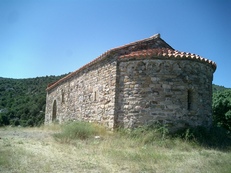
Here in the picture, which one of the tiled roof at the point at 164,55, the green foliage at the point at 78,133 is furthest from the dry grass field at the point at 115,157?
the tiled roof at the point at 164,55

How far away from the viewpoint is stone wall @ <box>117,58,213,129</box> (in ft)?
29.7

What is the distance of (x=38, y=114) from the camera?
28.9 meters

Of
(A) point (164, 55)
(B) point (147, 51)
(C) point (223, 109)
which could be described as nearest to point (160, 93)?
(A) point (164, 55)

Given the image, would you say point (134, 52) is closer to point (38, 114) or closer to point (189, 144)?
point (189, 144)

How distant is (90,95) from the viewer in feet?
39.2

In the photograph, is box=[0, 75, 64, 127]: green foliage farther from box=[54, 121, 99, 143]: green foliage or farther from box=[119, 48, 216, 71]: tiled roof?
box=[119, 48, 216, 71]: tiled roof

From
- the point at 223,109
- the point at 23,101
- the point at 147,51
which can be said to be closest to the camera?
the point at 147,51

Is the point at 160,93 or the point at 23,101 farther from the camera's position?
the point at 23,101

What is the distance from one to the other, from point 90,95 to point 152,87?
3.85 meters

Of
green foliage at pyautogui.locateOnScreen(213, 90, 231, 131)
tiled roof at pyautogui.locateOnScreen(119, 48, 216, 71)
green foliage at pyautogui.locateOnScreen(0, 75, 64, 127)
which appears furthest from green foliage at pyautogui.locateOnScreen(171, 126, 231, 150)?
green foliage at pyautogui.locateOnScreen(0, 75, 64, 127)

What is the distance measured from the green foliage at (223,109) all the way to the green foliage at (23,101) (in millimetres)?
15366

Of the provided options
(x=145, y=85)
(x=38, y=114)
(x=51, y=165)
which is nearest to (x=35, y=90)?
(x=38, y=114)

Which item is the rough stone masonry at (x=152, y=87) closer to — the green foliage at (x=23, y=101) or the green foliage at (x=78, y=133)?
the green foliage at (x=78, y=133)

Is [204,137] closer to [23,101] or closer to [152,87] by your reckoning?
[152,87]
